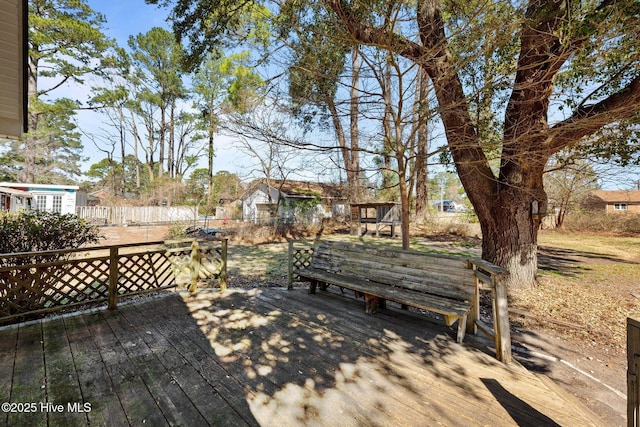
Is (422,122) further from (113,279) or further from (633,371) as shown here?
(113,279)

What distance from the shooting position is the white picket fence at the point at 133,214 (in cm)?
1848

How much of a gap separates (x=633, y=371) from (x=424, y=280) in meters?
2.24

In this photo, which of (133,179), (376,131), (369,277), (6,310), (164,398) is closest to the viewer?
(164,398)

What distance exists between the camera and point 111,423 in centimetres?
187

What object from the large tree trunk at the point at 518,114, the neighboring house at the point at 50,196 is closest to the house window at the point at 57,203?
the neighboring house at the point at 50,196

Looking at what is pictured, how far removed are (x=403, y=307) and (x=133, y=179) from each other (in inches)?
1612

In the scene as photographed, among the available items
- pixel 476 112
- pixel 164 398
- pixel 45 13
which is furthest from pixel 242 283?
pixel 45 13

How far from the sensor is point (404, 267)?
152 inches

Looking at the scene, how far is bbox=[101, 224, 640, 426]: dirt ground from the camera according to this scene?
267cm

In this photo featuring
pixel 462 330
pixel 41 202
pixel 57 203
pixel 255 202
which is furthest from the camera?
pixel 255 202

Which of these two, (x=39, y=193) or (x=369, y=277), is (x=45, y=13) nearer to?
(x=39, y=193)

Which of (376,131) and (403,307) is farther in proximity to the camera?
(376,131)

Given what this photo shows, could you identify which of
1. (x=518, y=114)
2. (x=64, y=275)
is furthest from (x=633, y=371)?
(x=64, y=275)

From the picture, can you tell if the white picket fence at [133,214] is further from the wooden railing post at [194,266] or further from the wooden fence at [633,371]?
the wooden fence at [633,371]
